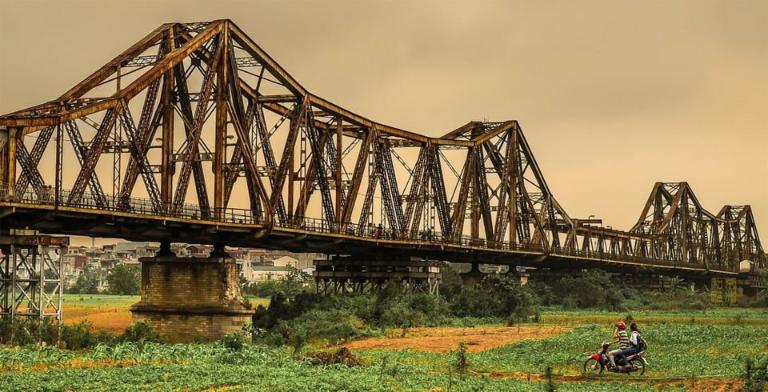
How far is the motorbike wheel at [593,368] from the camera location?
127 ft

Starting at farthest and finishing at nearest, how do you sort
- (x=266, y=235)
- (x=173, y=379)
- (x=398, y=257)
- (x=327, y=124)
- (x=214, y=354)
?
(x=398, y=257) → (x=327, y=124) → (x=266, y=235) → (x=214, y=354) → (x=173, y=379)

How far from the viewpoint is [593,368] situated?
39.9 metres

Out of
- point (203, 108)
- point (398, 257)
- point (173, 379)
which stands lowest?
point (173, 379)

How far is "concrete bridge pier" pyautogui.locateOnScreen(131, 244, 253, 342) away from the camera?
59.3 m

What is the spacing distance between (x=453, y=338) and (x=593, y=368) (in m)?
21.8

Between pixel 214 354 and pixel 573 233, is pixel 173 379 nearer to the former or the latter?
pixel 214 354

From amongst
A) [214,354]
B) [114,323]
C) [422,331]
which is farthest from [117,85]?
[114,323]

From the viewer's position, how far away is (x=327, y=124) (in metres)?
82.9

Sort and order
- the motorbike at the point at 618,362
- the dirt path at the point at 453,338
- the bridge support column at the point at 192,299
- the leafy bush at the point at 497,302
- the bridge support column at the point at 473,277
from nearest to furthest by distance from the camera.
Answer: the motorbike at the point at 618,362 < the dirt path at the point at 453,338 < the bridge support column at the point at 192,299 < the leafy bush at the point at 497,302 < the bridge support column at the point at 473,277

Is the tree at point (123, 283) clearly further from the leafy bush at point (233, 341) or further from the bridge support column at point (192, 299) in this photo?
the leafy bush at point (233, 341)

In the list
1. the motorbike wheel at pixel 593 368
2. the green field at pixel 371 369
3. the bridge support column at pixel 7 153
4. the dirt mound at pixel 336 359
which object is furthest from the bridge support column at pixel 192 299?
the motorbike wheel at pixel 593 368

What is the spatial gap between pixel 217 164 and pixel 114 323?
28.9 m

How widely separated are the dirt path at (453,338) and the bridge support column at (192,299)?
267 inches

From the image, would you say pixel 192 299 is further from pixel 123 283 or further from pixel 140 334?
pixel 123 283
